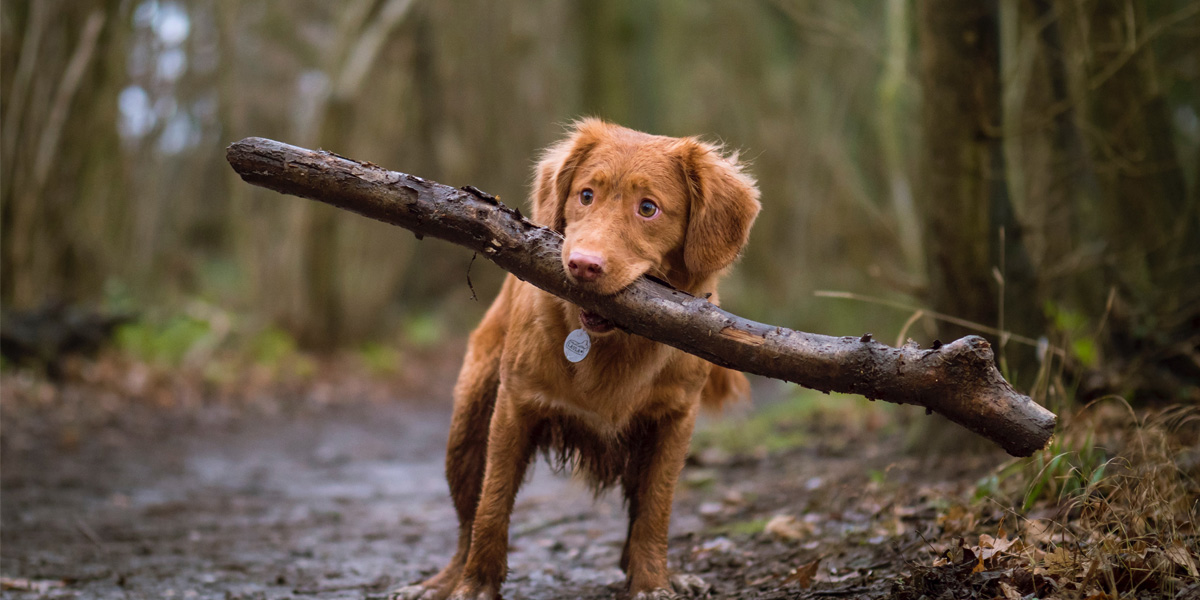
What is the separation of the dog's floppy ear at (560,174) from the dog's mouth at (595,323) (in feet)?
1.71

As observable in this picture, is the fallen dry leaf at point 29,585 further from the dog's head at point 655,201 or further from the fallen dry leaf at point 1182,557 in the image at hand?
the fallen dry leaf at point 1182,557

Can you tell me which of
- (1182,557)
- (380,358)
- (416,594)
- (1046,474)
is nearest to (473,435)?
(416,594)

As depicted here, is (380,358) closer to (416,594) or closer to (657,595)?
(416,594)

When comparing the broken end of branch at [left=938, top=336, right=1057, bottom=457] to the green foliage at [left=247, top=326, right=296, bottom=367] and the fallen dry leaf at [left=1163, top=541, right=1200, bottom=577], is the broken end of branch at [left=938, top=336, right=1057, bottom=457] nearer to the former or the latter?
the fallen dry leaf at [left=1163, top=541, right=1200, bottom=577]

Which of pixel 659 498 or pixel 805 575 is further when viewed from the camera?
pixel 659 498

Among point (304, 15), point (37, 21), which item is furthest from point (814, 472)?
point (304, 15)

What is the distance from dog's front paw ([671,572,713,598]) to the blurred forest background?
68.9 inches

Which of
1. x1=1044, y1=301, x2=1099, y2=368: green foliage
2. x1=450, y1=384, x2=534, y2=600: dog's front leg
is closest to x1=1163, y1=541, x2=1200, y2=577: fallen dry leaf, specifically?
x1=1044, y1=301, x2=1099, y2=368: green foliage

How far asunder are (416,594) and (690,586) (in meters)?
1.19

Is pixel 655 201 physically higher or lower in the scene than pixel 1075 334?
higher

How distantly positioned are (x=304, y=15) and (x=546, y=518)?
13.4 m

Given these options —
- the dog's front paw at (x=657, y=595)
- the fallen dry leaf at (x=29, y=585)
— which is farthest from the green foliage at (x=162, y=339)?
the dog's front paw at (x=657, y=595)

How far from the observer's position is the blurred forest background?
15.9 feet

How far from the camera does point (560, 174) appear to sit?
11.9ft
